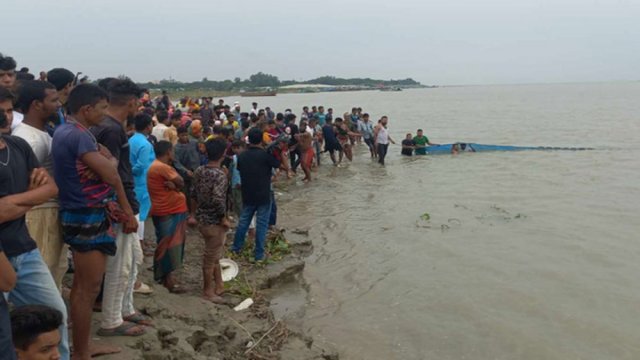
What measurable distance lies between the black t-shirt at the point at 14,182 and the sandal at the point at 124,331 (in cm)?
129

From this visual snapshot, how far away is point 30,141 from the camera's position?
312 centimetres

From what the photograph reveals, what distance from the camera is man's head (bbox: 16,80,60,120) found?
3.17 metres

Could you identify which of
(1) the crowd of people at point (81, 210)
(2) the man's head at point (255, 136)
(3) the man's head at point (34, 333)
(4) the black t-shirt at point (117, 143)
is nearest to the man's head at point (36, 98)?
(1) the crowd of people at point (81, 210)

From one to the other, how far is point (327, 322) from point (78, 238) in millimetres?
3031

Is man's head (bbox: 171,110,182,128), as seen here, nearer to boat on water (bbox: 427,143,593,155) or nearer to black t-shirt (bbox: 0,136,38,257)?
black t-shirt (bbox: 0,136,38,257)

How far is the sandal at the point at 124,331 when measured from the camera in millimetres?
3553

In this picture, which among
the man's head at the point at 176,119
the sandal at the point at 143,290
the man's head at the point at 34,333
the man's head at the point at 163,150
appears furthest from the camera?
the man's head at the point at 176,119

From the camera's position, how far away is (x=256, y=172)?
20.1ft

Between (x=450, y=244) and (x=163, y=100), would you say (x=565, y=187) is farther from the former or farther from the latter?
(x=163, y=100)

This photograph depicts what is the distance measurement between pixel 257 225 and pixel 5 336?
4328 millimetres

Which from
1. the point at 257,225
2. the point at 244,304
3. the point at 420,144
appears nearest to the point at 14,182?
the point at 244,304

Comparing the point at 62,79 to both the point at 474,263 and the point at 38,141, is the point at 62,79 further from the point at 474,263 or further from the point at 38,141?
the point at 474,263

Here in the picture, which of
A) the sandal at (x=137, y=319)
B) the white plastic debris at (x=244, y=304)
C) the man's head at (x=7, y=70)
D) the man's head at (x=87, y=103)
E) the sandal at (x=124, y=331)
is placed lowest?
the white plastic debris at (x=244, y=304)

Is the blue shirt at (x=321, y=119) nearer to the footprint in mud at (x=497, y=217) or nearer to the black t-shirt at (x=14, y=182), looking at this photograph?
the footprint in mud at (x=497, y=217)
